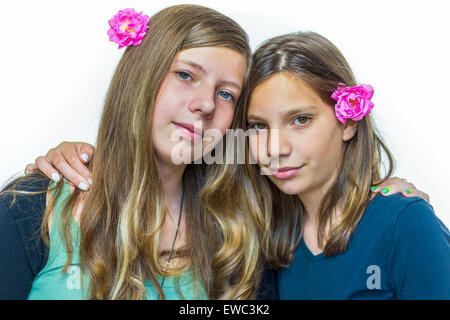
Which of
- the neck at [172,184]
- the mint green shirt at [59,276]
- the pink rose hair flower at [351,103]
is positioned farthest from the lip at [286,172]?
the mint green shirt at [59,276]

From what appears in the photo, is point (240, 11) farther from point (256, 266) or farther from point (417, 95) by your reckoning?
point (256, 266)

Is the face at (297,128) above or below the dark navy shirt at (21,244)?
above

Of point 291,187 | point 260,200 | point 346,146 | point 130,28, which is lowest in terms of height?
point 260,200

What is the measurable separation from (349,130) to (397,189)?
0.29 meters

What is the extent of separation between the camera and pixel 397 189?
1986 mm

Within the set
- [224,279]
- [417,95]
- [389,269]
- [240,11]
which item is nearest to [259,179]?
[224,279]

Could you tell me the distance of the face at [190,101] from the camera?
1918mm

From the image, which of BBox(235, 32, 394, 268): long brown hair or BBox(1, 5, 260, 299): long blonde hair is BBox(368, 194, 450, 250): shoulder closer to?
BBox(235, 32, 394, 268): long brown hair

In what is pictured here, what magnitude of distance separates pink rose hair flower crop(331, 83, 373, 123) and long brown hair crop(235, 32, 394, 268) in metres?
0.03

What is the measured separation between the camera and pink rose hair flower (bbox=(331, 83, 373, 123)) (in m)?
2.00

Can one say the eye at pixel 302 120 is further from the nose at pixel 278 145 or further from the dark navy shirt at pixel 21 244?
the dark navy shirt at pixel 21 244

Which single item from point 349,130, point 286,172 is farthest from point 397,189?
point 286,172

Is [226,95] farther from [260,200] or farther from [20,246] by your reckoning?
[20,246]

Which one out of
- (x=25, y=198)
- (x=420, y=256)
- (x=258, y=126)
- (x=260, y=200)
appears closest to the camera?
(x=420, y=256)
